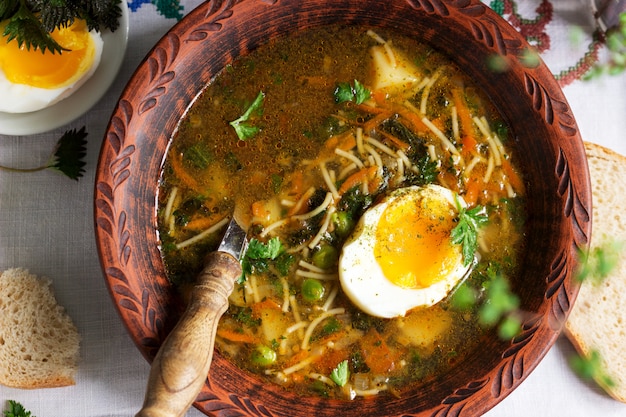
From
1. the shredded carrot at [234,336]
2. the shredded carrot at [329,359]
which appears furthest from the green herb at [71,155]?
the shredded carrot at [329,359]

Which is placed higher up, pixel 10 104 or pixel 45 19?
pixel 45 19

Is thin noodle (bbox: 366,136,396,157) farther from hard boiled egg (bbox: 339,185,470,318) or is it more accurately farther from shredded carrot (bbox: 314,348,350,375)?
shredded carrot (bbox: 314,348,350,375)

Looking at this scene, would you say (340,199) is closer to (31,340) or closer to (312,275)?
(312,275)

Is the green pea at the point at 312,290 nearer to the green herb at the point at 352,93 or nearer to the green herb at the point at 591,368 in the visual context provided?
the green herb at the point at 352,93

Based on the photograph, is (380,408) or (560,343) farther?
(560,343)

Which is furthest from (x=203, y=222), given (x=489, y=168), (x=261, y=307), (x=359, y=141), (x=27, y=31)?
(x=489, y=168)

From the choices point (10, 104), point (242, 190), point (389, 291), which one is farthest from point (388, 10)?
point (10, 104)

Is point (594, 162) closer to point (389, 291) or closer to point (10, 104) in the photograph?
point (389, 291)
